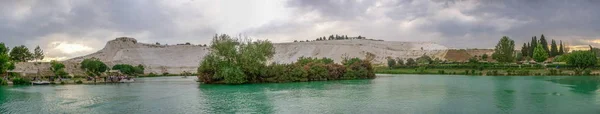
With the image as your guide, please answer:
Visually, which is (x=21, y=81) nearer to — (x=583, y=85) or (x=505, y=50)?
(x=583, y=85)

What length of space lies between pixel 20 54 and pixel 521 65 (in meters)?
92.9

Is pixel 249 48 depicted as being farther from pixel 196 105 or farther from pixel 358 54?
pixel 358 54

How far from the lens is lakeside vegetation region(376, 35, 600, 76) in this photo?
70.6 meters

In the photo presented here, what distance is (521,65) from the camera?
264ft

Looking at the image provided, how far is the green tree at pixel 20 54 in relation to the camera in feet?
286

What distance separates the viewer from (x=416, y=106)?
2375cm


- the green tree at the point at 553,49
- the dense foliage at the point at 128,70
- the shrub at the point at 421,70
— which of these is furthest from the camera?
the green tree at the point at 553,49

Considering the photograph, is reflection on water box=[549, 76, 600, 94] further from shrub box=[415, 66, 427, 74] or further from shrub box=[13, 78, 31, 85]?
shrub box=[13, 78, 31, 85]

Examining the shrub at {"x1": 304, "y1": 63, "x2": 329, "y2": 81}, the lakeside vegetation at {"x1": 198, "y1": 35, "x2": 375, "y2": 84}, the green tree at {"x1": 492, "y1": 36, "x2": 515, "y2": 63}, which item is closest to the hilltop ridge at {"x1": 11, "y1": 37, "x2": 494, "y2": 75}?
the green tree at {"x1": 492, "y1": 36, "x2": 515, "y2": 63}

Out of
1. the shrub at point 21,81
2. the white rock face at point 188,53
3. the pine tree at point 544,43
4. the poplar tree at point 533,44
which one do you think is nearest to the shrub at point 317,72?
the shrub at point 21,81

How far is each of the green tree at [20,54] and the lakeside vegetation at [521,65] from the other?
69.8 meters

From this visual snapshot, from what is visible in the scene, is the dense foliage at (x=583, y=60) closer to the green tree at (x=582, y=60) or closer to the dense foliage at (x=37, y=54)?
the green tree at (x=582, y=60)

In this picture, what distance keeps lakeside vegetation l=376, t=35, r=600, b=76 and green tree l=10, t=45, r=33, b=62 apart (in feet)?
229

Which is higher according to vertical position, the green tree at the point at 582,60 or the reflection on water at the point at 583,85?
the green tree at the point at 582,60
